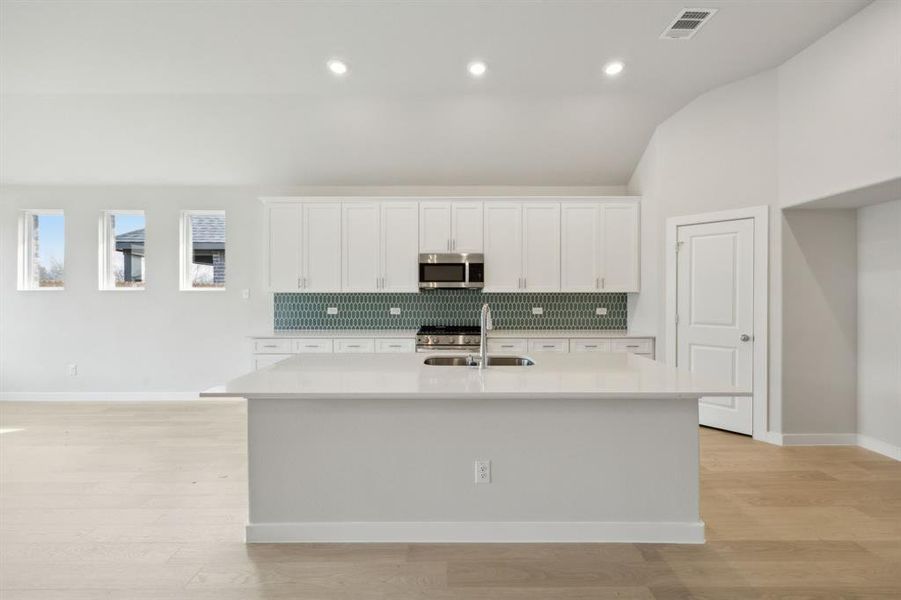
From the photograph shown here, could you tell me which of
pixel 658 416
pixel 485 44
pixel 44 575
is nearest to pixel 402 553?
pixel 658 416

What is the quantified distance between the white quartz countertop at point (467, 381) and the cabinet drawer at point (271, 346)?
2.18 m

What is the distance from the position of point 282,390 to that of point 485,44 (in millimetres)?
3096

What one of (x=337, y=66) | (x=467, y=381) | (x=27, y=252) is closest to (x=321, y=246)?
(x=337, y=66)

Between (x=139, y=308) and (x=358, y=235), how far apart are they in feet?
9.41

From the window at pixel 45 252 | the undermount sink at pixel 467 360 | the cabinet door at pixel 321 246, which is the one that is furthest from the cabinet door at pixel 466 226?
the window at pixel 45 252

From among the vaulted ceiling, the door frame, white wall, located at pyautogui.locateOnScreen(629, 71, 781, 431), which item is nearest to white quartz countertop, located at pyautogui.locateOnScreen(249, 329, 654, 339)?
white wall, located at pyautogui.locateOnScreen(629, 71, 781, 431)

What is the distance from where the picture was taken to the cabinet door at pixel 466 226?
17.7 ft

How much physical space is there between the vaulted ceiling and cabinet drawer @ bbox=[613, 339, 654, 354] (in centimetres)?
192

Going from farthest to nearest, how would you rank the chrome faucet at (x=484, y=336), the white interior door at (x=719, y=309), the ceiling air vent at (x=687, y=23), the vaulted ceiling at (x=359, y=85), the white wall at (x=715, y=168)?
the white interior door at (x=719, y=309) < the white wall at (x=715, y=168) < the vaulted ceiling at (x=359, y=85) < the ceiling air vent at (x=687, y=23) < the chrome faucet at (x=484, y=336)

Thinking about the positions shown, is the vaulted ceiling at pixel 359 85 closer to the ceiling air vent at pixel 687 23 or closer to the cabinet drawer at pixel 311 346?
the ceiling air vent at pixel 687 23

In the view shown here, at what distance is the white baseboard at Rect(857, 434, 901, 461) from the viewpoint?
3.76m

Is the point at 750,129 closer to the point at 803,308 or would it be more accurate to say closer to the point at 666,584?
the point at 803,308

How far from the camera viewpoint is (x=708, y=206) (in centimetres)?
A: 450

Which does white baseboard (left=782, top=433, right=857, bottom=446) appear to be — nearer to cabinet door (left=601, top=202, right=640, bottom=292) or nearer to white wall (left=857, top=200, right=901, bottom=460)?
white wall (left=857, top=200, right=901, bottom=460)
